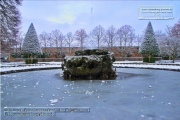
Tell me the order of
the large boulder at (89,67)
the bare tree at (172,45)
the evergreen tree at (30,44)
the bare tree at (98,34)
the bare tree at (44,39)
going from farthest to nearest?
the bare tree at (44,39), the bare tree at (98,34), the evergreen tree at (30,44), the bare tree at (172,45), the large boulder at (89,67)

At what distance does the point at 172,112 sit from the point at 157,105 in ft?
1.69

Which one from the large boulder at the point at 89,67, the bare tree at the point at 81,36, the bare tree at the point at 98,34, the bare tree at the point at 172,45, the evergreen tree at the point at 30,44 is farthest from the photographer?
the bare tree at the point at 81,36

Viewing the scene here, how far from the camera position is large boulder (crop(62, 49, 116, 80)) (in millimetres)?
9320

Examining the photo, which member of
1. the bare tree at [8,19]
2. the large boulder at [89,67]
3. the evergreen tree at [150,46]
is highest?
the bare tree at [8,19]

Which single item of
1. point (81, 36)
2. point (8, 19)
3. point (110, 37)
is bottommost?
point (8, 19)

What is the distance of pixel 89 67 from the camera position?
30.7 ft

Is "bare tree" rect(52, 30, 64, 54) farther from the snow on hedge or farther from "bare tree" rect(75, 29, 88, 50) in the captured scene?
the snow on hedge

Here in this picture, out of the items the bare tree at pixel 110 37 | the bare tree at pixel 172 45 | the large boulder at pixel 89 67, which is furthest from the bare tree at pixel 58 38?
the large boulder at pixel 89 67

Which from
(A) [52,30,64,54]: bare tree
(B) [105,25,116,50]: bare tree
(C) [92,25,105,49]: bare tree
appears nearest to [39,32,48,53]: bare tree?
(A) [52,30,64,54]: bare tree

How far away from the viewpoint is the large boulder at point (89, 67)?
9.32 metres

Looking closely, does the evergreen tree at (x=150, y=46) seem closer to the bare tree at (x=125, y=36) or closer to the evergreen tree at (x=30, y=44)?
the evergreen tree at (x=30, y=44)

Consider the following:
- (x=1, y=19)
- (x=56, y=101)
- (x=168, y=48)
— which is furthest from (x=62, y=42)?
(x=56, y=101)

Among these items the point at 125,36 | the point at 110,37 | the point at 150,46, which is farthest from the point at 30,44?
the point at 125,36

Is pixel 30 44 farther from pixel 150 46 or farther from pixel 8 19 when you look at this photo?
pixel 150 46
